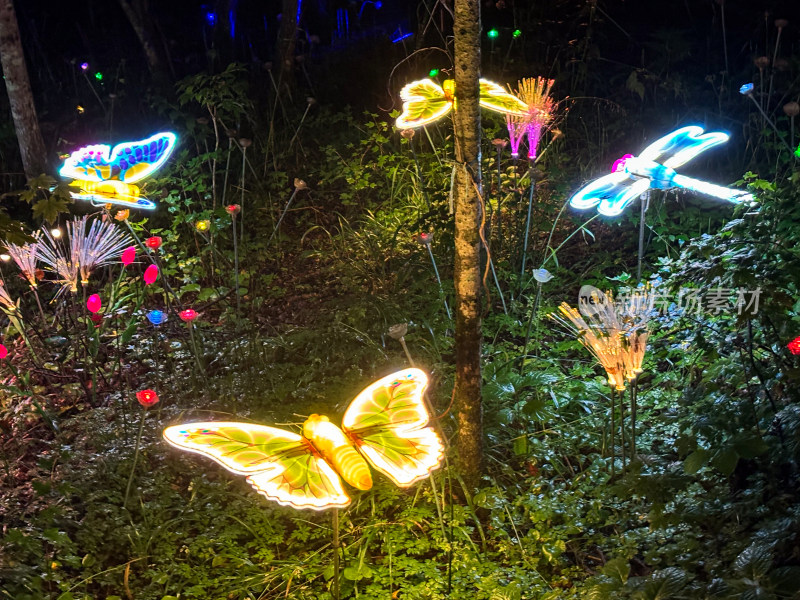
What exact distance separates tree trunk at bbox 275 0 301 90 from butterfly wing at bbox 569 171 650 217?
3650 millimetres

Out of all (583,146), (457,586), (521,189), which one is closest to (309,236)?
(521,189)

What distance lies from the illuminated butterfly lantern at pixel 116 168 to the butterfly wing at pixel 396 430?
2.58 metres

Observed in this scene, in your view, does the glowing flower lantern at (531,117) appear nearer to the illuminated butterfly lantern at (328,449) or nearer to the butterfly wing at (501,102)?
the butterfly wing at (501,102)

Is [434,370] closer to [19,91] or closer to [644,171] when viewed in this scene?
[644,171]

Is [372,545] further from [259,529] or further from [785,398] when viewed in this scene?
[785,398]

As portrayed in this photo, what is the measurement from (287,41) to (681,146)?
162 inches

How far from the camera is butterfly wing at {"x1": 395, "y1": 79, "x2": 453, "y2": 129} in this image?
11.1ft

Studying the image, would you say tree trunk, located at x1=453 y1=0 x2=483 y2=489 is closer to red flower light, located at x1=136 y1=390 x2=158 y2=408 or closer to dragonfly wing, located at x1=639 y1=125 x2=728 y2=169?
red flower light, located at x1=136 y1=390 x2=158 y2=408

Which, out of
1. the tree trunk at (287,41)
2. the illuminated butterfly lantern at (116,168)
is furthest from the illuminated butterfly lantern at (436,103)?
the tree trunk at (287,41)

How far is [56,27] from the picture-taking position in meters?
9.87

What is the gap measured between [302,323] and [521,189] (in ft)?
5.76

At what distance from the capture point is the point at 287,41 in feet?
21.5

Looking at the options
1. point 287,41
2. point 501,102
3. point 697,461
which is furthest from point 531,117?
point 287,41

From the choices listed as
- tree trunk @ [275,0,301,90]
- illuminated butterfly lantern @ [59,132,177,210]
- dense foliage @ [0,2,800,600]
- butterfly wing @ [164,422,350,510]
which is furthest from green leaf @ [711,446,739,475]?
tree trunk @ [275,0,301,90]
